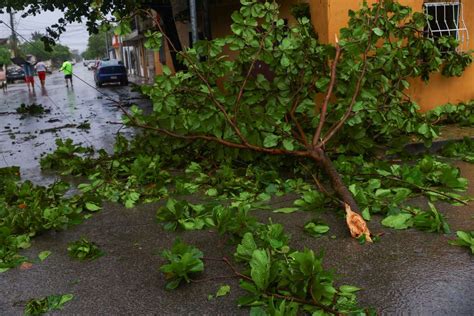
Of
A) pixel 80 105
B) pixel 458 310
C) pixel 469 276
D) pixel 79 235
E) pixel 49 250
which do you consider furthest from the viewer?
pixel 80 105

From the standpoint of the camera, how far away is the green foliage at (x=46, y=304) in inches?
122

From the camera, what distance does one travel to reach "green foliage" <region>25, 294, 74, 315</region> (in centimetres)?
310

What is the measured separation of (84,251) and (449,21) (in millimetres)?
6940

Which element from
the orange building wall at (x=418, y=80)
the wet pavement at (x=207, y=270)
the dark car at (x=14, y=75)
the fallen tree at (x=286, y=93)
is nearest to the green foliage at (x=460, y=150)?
the fallen tree at (x=286, y=93)

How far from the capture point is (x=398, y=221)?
411 cm

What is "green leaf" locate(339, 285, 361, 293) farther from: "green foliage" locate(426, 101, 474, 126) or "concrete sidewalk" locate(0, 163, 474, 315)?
"green foliage" locate(426, 101, 474, 126)

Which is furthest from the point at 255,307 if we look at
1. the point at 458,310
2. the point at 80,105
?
the point at 80,105

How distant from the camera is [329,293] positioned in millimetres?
2924

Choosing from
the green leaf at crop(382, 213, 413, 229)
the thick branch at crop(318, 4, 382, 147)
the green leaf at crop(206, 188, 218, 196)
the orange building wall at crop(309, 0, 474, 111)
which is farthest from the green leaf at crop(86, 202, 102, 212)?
the orange building wall at crop(309, 0, 474, 111)

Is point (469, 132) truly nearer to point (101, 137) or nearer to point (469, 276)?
point (469, 276)

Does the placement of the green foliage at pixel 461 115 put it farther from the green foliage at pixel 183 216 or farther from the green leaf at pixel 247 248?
the green leaf at pixel 247 248

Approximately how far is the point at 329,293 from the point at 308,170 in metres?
2.46

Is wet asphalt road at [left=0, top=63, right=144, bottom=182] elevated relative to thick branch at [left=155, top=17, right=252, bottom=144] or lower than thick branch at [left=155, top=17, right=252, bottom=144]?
lower

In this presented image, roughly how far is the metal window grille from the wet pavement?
392 centimetres
